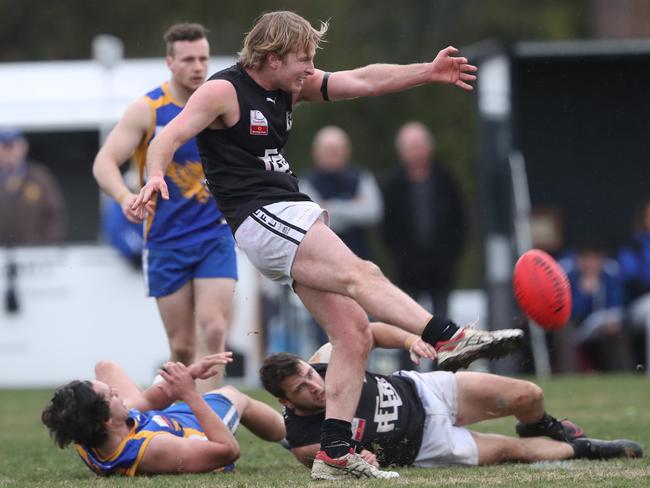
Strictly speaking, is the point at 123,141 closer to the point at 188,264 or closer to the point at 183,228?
the point at 183,228

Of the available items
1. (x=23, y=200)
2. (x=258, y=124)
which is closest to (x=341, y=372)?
(x=258, y=124)

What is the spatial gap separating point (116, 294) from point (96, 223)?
1.13 m

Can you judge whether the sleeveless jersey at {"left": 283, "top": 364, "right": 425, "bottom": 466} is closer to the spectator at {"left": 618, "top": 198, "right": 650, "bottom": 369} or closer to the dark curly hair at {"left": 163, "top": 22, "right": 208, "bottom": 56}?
the dark curly hair at {"left": 163, "top": 22, "right": 208, "bottom": 56}

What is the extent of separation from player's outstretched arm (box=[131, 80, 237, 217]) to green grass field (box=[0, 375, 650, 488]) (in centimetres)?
136

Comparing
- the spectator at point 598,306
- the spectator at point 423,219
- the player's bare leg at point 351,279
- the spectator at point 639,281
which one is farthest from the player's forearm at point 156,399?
the spectator at point 639,281

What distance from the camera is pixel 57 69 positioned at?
575 inches

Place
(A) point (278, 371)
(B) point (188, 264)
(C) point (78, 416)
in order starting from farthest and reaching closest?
(B) point (188, 264) → (A) point (278, 371) → (C) point (78, 416)

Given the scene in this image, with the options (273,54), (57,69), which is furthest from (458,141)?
(273,54)

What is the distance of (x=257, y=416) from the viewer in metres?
7.36

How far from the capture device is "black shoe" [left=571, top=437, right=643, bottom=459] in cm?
691

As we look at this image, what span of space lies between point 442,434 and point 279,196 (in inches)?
59.8

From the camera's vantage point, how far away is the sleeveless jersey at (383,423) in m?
6.61

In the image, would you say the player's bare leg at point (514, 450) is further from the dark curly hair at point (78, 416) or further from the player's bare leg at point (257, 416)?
the dark curly hair at point (78, 416)

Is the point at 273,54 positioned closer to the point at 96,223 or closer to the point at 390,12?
the point at 96,223
